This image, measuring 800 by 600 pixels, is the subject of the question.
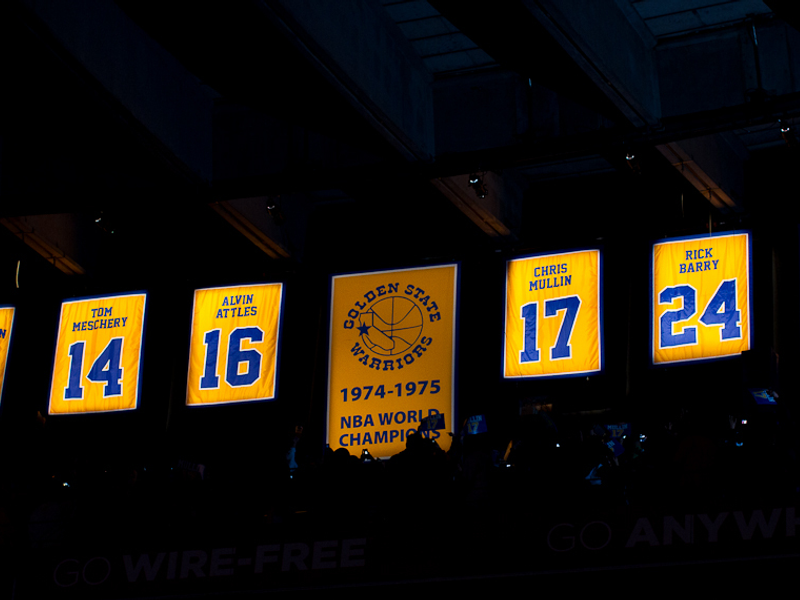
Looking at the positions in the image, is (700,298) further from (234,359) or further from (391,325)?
(234,359)

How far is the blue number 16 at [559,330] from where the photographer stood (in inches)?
553

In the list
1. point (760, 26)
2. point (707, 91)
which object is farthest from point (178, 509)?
point (760, 26)

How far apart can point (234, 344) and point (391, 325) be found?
2344 millimetres

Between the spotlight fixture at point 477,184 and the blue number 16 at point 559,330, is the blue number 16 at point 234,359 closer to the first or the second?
the blue number 16 at point 559,330

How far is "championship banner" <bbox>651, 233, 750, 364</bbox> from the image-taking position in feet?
44.1

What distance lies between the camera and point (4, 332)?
16.3 m

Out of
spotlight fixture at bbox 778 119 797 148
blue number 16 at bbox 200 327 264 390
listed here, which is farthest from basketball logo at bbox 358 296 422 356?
spotlight fixture at bbox 778 119 797 148

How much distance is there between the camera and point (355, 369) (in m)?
14.6

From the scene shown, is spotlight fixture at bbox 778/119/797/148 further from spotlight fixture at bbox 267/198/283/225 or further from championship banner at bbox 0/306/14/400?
Result: championship banner at bbox 0/306/14/400

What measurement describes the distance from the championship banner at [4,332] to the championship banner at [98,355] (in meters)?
0.75

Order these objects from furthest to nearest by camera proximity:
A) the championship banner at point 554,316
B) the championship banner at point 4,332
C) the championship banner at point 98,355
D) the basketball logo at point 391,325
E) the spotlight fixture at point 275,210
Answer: the championship banner at point 4,332
the championship banner at point 98,355
the basketball logo at point 391,325
the spotlight fixture at point 275,210
the championship banner at point 554,316

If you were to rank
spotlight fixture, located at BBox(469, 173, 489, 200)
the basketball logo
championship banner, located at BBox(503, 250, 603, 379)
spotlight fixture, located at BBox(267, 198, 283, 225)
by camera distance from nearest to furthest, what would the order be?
1. spotlight fixture, located at BBox(469, 173, 489, 200)
2. championship banner, located at BBox(503, 250, 603, 379)
3. spotlight fixture, located at BBox(267, 198, 283, 225)
4. the basketball logo

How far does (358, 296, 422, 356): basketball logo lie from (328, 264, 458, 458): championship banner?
14 mm

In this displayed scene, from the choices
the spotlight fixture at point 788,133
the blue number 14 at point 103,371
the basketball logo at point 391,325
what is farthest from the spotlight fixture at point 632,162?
the blue number 14 at point 103,371
